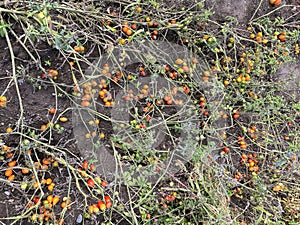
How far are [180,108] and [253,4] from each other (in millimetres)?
968

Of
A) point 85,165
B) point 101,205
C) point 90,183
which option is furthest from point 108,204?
point 85,165

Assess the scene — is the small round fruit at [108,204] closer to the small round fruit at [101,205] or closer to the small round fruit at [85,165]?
the small round fruit at [101,205]

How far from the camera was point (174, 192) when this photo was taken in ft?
6.75

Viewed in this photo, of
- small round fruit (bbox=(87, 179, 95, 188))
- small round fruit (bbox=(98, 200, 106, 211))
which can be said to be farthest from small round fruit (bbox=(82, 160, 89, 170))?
small round fruit (bbox=(98, 200, 106, 211))

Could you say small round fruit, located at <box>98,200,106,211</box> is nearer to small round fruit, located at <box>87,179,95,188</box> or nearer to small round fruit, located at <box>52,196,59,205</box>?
small round fruit, located at <box>87,179,95,188</box>

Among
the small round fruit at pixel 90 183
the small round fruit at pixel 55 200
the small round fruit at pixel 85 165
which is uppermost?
the small round fruit at pixel 85 165

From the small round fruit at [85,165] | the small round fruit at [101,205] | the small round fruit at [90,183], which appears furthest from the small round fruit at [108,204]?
the small round fruit at [85,165]

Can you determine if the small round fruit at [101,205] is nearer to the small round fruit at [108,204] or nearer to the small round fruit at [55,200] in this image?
the small round fruit at [108,204]

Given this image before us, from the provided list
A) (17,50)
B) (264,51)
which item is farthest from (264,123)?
(17,50)

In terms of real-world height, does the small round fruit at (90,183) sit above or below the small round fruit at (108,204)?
above

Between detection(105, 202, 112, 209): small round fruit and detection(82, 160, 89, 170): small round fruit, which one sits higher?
detection(82, 160, 89, 170): small round fruit

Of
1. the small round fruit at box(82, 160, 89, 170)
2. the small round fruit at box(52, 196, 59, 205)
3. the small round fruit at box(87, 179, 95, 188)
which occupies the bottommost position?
the small round fruit at box(52, 196, 59, 205)

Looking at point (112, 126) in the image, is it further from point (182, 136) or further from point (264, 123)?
point (264, 123)

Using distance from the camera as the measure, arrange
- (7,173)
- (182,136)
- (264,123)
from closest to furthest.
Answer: (7,173), (182,136), (264,123)
